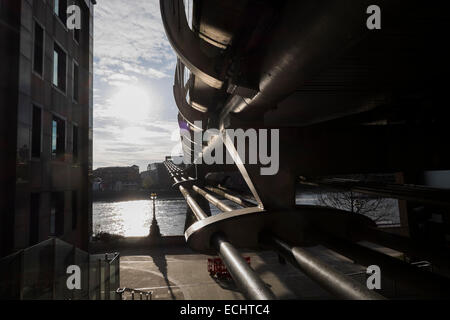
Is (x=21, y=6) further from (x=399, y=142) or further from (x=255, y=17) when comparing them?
(x=399, y=142)

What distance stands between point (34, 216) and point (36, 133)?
13.3 ft

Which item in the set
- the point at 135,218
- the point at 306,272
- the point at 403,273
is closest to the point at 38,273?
the point at 306,272

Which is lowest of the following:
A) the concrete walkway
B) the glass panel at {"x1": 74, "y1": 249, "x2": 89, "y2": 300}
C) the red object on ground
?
the concrete walkway

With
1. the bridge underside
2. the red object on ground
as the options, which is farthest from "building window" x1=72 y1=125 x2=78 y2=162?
the bridge underside

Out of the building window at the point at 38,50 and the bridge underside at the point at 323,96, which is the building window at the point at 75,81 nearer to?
the building window at the point at 38,50

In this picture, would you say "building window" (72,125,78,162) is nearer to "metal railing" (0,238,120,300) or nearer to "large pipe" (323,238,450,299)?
"metal railing" (0,238,120,300)

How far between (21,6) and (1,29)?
1.36m

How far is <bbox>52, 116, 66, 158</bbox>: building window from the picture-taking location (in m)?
15.5

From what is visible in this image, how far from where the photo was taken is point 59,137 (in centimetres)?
1585

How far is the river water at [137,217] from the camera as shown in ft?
251

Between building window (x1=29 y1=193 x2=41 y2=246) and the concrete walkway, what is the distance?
5.91 meters

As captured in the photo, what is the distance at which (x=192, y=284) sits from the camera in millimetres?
15953

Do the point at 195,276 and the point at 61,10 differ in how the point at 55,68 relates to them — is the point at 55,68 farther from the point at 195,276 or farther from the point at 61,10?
the point at 195,276
